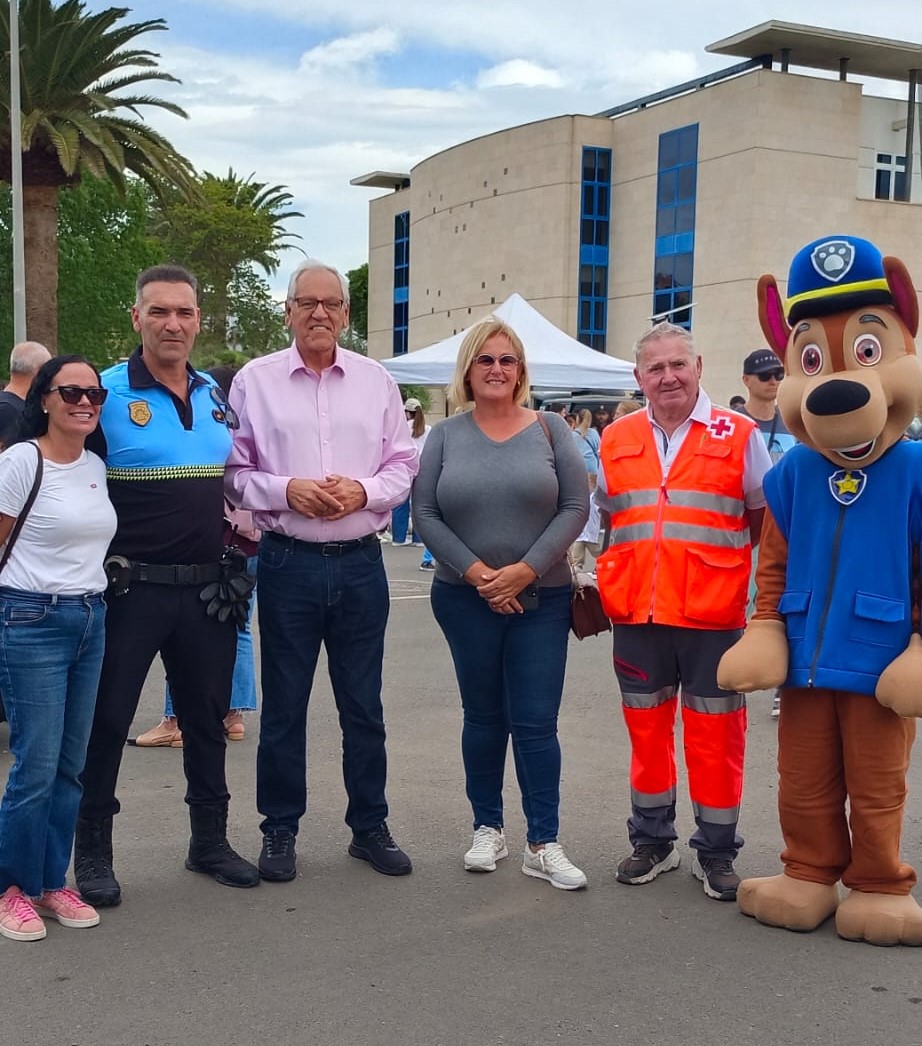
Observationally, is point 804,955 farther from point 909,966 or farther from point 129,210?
point 129,210

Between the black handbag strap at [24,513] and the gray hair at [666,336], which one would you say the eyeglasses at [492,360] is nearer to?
the gray hair at [666,336]

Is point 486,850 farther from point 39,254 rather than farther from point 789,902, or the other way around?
point 39,254

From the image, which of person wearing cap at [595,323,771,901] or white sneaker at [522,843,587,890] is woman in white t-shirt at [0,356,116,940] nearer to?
white sneaker at [522,843,587,890]

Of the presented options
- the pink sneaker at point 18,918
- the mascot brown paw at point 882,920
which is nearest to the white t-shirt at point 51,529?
the pink sneaker at point 18,918

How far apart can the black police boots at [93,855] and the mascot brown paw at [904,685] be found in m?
2.60

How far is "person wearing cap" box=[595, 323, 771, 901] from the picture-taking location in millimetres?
4332

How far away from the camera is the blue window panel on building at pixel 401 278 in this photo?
68.0 metres

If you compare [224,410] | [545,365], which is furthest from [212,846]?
[545,365]

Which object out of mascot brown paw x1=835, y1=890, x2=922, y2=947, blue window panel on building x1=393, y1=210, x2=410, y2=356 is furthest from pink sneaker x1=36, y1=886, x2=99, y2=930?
blue window panel on building x1=393, y1=210, x2=410, y2=356

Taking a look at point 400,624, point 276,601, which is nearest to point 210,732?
point 276,601

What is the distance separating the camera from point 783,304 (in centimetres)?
437

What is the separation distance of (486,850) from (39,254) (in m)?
20.5

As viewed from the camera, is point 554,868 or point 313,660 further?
point 313,660

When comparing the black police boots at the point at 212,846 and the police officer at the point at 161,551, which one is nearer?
the police officer at the point at 161,551
